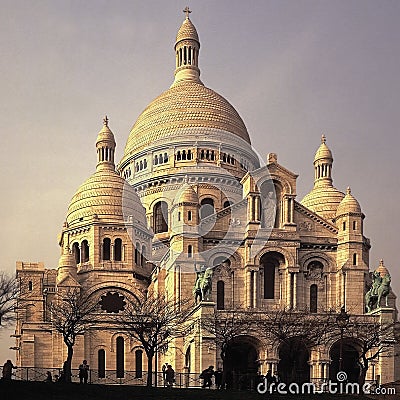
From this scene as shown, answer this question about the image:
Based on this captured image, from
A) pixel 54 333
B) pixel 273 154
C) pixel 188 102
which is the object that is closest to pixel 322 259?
pixel 273 154

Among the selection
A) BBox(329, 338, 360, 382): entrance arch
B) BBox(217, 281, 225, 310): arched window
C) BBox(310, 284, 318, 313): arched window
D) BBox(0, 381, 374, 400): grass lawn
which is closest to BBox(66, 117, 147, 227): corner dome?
BBox(217, 281, 225, 310): arched window

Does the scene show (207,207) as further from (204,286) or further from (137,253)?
(204,286)

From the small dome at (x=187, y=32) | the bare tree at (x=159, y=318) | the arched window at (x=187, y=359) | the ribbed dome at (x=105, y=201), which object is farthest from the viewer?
the small dome at (x=187, y=32)

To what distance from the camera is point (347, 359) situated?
79.4m

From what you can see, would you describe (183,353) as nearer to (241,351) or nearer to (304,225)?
(241,351)

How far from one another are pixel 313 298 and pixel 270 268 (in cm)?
426

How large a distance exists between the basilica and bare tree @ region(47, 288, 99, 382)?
2025 millimetres

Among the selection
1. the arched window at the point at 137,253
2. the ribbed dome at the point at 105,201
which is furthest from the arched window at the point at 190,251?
the ribbed dome at the point at 105,201

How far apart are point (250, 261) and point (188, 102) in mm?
32268

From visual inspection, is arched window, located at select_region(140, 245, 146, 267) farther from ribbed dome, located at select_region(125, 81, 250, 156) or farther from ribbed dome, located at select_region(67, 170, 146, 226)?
ribbed dome, located at select_region(125, 81, 250, 156)

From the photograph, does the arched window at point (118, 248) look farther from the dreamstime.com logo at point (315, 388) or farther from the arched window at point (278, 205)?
the dreamstime.com logo at point (315, 388)

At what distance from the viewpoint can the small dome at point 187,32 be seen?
116375 millimetres

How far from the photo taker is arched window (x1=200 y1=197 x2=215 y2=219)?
100 metres

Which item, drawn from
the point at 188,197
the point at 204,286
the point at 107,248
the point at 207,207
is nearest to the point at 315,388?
the point at 204,286
